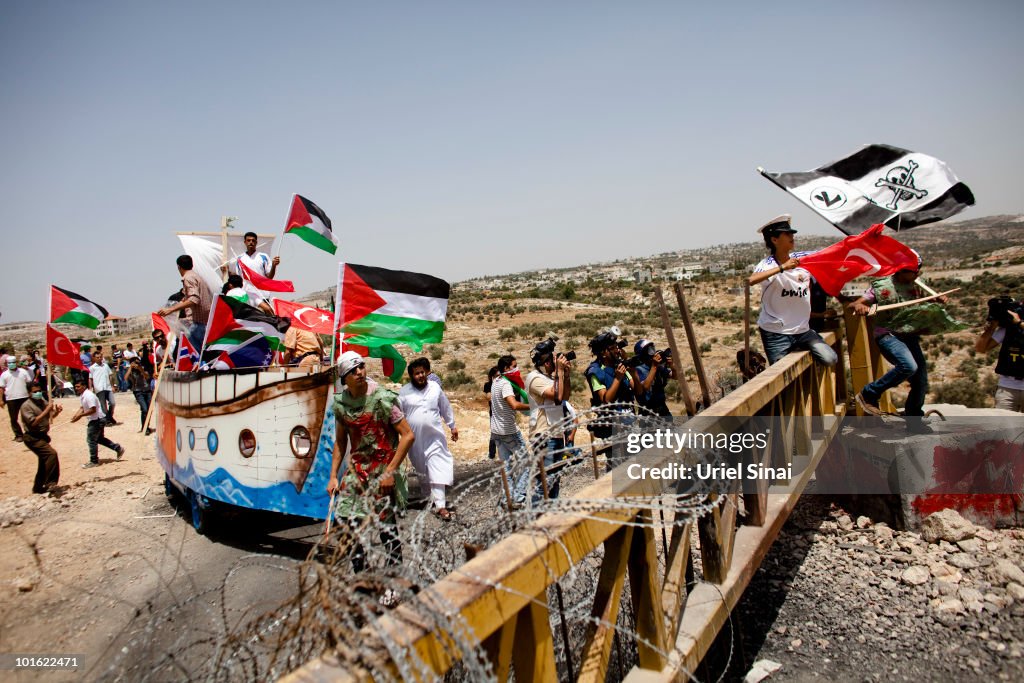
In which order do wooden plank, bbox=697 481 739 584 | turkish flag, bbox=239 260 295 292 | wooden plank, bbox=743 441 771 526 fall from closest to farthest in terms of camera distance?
wooden plank, bbox=697 481 739 584 < wooden plank, bbox=743 441 771 526 < turkish flag, bbox=239 260 295 292

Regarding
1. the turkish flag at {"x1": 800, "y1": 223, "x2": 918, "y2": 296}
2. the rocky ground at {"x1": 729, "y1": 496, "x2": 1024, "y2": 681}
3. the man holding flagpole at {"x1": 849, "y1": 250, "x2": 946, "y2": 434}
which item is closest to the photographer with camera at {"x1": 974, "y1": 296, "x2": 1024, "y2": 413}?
the man holding flagpole at {"x1": 849, "y1": 250, "x2": 946, "y2": 434}

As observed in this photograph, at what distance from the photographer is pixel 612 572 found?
7.79 feet

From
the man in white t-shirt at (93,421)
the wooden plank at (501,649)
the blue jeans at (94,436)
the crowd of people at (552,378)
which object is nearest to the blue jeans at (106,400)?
the man in white t-shirt at (93,421)

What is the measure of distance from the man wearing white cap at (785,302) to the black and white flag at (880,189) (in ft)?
5.19

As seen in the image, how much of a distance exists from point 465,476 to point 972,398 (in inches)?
530

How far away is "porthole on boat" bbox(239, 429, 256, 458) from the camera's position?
20.3ft

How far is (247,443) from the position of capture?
20.5 feet

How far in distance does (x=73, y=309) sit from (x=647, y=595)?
11.5 m

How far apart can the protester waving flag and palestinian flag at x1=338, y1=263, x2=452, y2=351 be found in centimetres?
312

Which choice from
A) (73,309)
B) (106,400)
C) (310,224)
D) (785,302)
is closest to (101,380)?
(106,400)

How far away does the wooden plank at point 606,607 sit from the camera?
225cm

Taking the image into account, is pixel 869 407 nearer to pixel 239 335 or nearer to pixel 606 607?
pixel 606 607

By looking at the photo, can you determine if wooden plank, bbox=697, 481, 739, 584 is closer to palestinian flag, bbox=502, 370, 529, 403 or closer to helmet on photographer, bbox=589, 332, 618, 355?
helmet on photographer, bbox=589, 332, 618, 355

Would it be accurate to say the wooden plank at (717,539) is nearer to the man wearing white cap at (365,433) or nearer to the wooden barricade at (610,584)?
the wooden barricade at (610,584)
